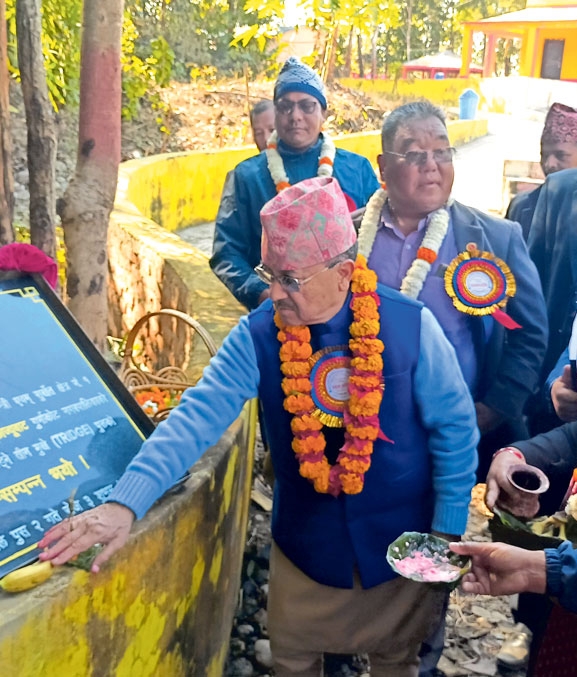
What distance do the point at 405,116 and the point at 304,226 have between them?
3.25ft

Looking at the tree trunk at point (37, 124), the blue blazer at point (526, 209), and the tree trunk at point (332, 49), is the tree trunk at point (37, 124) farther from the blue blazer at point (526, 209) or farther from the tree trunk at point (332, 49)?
the tree trunk at point (332, 49)

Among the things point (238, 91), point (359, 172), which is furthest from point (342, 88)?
point (359, 172)

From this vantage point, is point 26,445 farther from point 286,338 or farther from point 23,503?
point 286,338

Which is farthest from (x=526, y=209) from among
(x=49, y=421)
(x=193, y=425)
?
(x=49, y=421)

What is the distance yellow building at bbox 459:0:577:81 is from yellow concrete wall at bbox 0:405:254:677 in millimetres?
32614

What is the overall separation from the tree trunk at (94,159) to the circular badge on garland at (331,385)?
1.61 metres

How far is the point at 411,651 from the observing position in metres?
2.34

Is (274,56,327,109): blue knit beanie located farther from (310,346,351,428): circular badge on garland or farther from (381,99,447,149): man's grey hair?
(310,346,351,428): circular badge on garland

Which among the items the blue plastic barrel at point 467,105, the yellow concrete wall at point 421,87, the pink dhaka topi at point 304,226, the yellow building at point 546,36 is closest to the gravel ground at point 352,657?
the pink dhaka topi at point 304,226

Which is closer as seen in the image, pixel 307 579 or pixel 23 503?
pixel 23 503

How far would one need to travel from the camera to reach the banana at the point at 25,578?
1.52m

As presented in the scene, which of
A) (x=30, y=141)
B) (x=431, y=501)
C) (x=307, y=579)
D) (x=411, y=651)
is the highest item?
(x=30, y=141)

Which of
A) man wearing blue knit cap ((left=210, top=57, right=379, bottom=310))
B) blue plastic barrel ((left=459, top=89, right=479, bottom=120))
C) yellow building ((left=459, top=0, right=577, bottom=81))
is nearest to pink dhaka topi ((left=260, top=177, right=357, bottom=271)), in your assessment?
man wearing blue knit cap ((left=210, top=57, right=379, bottom=310))

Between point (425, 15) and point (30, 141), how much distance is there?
44.7m
